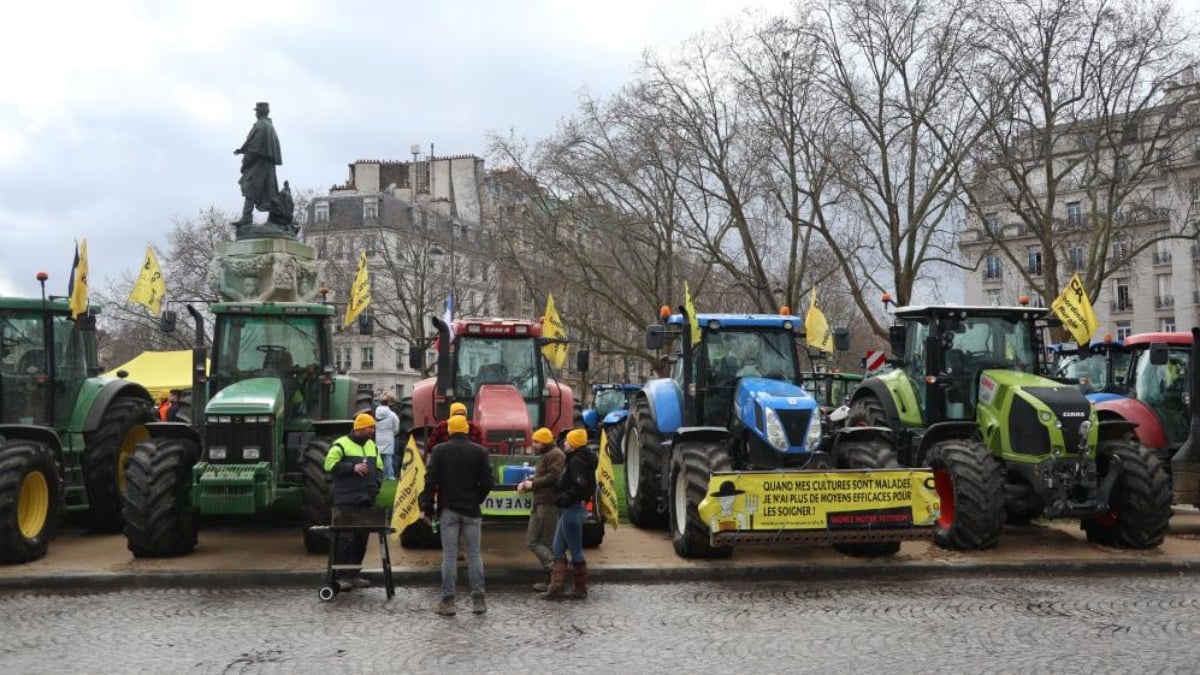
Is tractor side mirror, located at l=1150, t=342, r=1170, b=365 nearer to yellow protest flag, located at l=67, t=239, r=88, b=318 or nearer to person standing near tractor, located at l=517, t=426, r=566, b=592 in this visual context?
person standing near tractor, located at l=517, t=426, r=566, b=592

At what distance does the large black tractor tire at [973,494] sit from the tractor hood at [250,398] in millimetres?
Result: 7300

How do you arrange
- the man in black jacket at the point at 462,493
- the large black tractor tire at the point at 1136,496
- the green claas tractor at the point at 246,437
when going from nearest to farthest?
the man in black jacket at the point at 462,493, the green claas tractor at the point at 246,437, the large black tractor tire at the point at 1136,496

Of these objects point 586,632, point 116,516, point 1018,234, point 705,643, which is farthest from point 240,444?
point 1018,234

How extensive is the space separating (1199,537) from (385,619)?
35.1 ft

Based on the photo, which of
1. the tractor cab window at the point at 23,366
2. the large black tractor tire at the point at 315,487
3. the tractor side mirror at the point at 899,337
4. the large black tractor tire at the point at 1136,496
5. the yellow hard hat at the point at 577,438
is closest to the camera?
the yellow hard hat at the point at 577,438

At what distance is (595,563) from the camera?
12.5m

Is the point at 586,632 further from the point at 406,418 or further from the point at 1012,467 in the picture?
the point at 406,418

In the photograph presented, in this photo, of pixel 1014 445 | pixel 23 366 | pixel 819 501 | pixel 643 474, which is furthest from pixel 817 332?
pixel 23 366

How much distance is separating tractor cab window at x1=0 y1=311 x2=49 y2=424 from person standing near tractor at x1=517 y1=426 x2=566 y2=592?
5992 millimetres

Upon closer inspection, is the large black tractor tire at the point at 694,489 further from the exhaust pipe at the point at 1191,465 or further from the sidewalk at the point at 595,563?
the exhaust pipe at the point at 1191,465

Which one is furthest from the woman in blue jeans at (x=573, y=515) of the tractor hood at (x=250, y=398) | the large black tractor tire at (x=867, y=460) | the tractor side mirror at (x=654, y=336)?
the tractor hood at (x=250, y=398)

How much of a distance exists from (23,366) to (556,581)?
6885mm

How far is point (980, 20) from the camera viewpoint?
25.9 metres

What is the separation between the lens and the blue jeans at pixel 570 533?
1102cm
